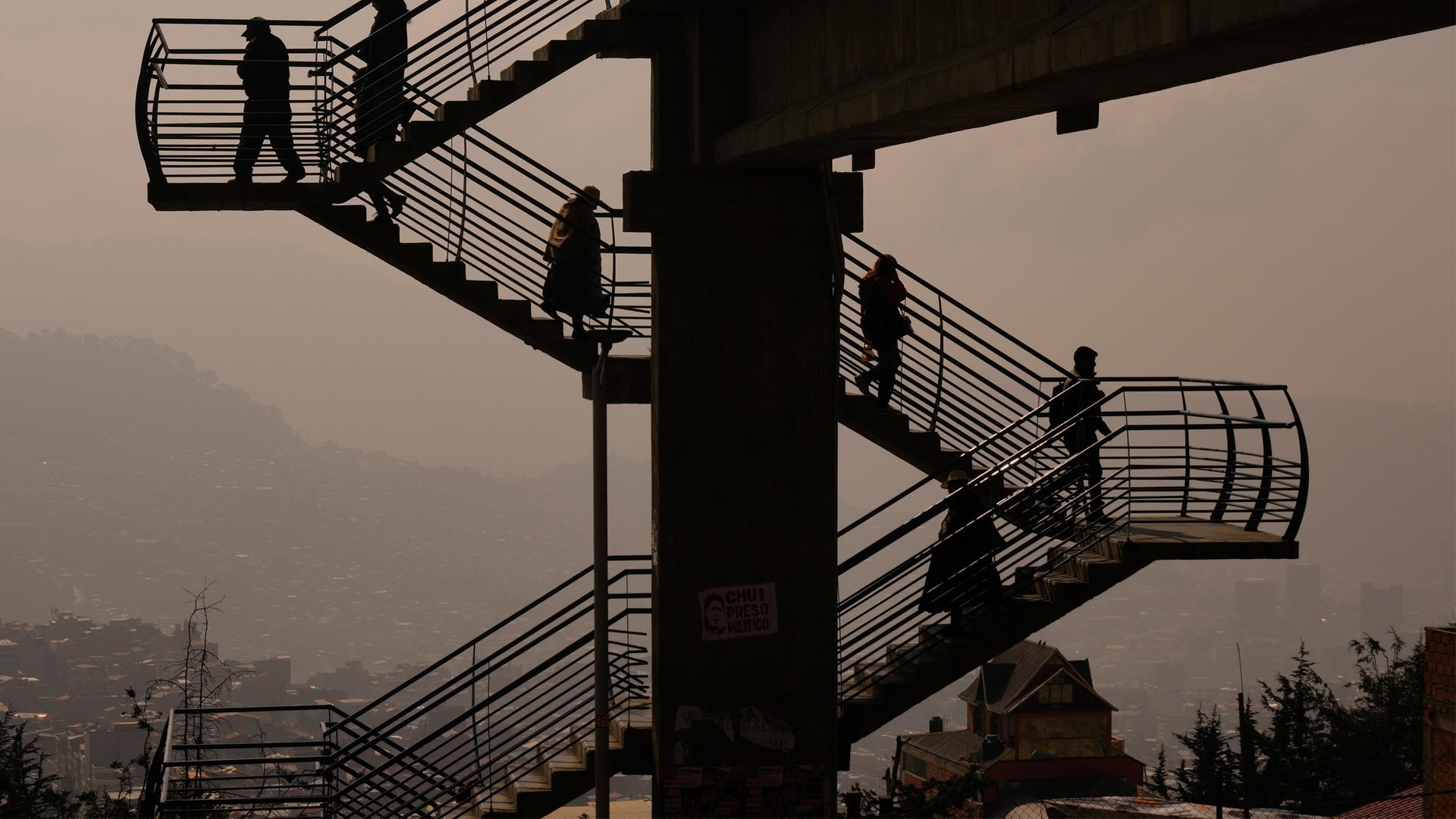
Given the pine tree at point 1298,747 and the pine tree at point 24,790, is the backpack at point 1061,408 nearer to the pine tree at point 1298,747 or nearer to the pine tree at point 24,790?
the pine tree at point 24,790

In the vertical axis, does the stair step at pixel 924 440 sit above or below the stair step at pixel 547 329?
below

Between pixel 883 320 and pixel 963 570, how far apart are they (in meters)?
2.24

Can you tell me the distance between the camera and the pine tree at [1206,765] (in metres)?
46.4

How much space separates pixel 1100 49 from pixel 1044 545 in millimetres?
6866

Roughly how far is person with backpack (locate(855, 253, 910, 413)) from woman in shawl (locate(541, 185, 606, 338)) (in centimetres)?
211

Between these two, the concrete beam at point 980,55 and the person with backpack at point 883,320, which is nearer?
the concrete beam at point 980,55

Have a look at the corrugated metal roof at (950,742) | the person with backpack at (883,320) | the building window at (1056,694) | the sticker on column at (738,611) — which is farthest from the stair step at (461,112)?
the corrugated metal roof at (950,742)

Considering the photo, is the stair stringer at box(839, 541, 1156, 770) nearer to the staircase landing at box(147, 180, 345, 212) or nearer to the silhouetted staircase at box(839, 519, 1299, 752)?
the silhouetted staircase at box(839, 519, 1299, 752)

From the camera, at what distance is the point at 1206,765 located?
49.1 m

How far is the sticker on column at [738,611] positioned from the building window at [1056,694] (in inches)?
1956

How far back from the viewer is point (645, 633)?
1202 cm

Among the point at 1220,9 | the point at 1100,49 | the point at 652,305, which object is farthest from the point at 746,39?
the point at 1220,9

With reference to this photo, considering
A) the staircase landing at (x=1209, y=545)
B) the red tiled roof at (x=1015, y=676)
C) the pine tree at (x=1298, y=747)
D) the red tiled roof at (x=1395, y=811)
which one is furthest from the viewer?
the red tiled roof at (x=1015, y=676)

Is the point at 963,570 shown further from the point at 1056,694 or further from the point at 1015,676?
the point at 1015,676
